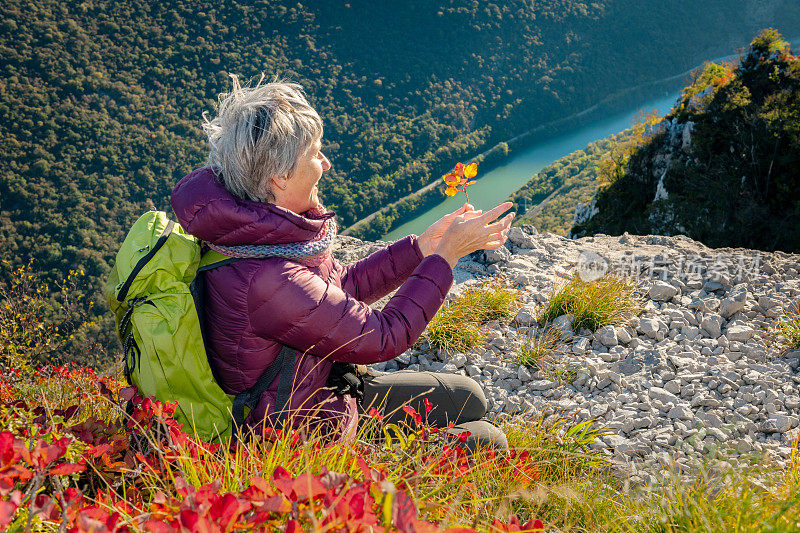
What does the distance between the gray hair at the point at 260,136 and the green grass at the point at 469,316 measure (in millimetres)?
2113

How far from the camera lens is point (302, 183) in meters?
1.83

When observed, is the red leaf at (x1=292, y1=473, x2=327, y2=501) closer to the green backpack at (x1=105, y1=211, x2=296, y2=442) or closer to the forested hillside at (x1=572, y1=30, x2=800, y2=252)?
the green backpack at (x1=105, y1=211, x2=296, y2=442)

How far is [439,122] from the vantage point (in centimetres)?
4666

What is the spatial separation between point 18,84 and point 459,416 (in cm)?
4178

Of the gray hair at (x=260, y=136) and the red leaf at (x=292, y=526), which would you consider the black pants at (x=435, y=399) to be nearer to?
the gray hair at (x=260, y=136)

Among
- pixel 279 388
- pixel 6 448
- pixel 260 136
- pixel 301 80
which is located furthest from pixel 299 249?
pixel 301 80

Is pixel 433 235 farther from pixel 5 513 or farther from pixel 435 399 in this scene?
pixel 5 513

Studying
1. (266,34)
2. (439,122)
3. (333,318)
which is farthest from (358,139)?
(333,318)

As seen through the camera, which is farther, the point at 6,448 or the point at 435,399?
the point at 435,399

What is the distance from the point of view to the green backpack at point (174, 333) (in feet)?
5.65

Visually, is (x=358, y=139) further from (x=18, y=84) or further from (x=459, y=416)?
(x=459, y=416)

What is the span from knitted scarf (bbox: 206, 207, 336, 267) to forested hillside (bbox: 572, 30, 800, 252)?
19.1 meters

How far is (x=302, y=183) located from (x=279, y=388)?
2.29 ft

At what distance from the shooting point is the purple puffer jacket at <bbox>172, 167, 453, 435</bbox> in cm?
168
